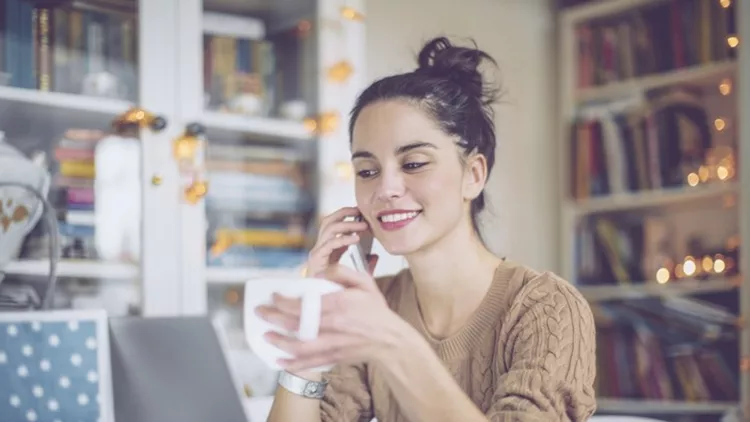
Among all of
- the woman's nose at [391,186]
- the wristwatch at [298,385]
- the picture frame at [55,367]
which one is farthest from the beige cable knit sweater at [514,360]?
the picture frame at [55,367]

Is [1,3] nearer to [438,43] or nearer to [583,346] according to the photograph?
[438,43]

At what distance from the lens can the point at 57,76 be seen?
181 centimetres

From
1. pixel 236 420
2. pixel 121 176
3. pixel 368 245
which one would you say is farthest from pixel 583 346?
pixel 121 176

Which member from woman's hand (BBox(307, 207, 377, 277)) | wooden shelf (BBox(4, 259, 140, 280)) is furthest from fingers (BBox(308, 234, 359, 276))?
wooden shelf (BBox(4, 259, 140, 280))

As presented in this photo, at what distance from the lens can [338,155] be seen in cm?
218

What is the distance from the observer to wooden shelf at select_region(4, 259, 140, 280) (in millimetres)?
1695

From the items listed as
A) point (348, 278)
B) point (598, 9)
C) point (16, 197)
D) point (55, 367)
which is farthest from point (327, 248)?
point (598, 9)

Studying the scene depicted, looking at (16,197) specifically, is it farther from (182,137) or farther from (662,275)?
(662,275)

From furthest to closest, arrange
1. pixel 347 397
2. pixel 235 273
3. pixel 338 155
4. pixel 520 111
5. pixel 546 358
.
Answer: pixel 520 111, pixel 338 155, pixel 235 273, pixel 347 397, pixel 546 358

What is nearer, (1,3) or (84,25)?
(1,3)

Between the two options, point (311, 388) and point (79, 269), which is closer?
point (311, 388)

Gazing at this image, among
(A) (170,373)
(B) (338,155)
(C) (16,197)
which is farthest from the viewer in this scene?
(B) (338,155)

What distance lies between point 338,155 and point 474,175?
107 cm

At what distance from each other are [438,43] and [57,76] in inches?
37.5
